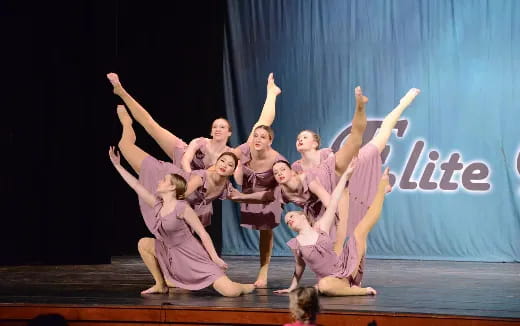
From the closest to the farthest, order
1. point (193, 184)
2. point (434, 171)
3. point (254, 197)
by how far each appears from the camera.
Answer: point (193, 184) → point (254, 197) → point (434, 171)

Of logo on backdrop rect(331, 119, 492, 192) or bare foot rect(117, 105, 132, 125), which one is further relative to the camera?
logo on backdrop rect(331, 119, 492, 192)

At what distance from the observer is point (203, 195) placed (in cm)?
544

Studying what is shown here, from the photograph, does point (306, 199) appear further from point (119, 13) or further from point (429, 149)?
point (119, 13)

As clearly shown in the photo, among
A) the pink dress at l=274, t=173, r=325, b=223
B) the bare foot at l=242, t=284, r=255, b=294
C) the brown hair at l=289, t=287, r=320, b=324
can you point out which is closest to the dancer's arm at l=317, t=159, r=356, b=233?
the pink dress at l=274, t=173, r=325, b=223

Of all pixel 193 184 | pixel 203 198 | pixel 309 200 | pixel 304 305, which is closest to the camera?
pixel 304 305

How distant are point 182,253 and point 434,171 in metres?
4.01

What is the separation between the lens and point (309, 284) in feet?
18.8

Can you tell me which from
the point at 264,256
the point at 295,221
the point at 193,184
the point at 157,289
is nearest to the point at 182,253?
the point at 157,289

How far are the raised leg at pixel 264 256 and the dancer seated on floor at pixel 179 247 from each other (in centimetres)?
47

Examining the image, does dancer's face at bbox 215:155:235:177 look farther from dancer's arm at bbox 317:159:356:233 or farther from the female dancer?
dancer's arm at bbox 317:159:356:233

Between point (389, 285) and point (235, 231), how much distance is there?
3.78 m

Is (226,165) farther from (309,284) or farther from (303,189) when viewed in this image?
(309,284)

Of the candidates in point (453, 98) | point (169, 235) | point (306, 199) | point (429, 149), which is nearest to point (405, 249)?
point (429, 149)

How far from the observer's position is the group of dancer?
4922mm
